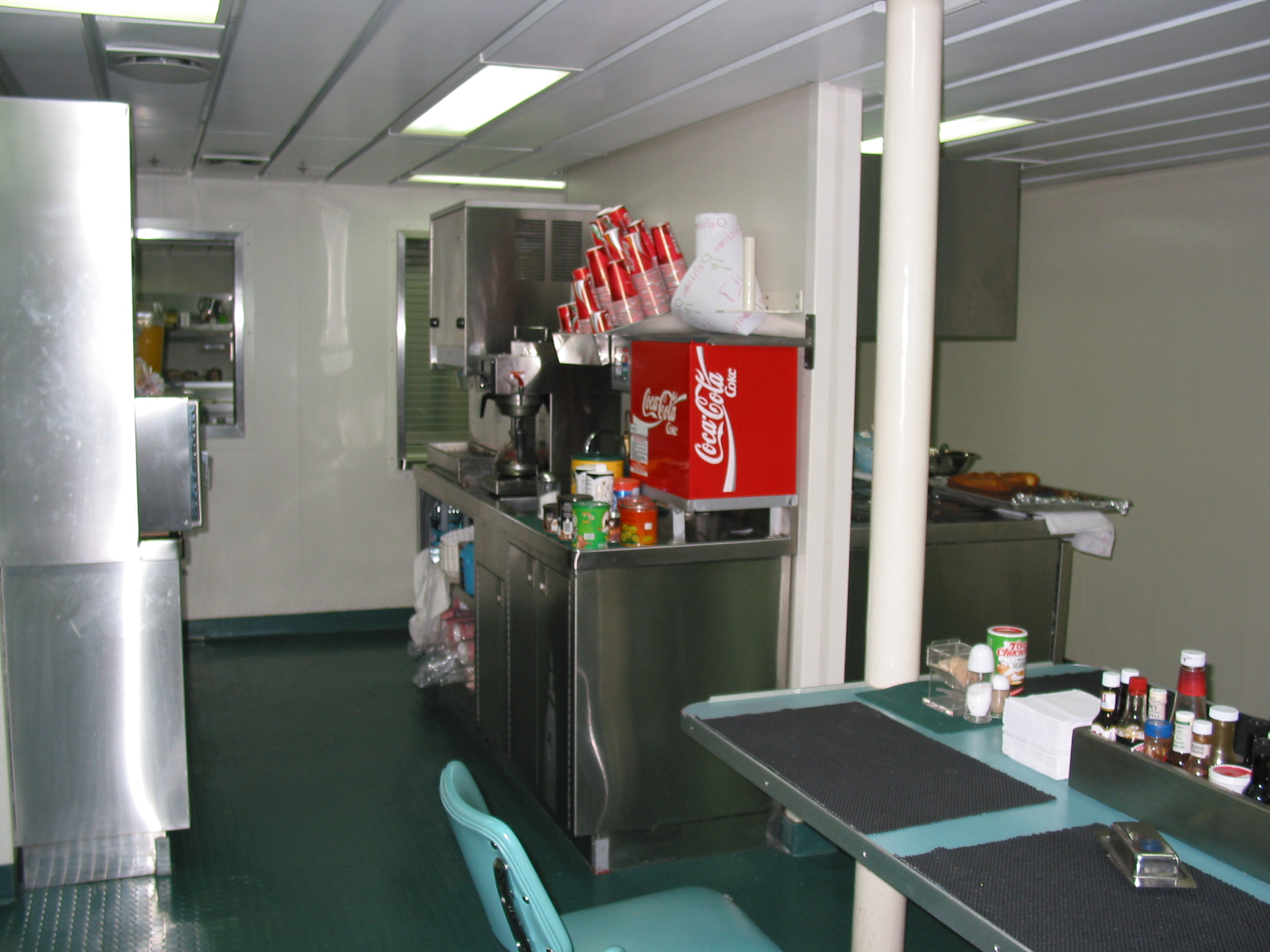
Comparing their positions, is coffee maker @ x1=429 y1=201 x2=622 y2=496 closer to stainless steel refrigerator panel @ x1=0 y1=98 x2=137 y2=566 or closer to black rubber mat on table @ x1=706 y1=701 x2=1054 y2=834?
stainless steel refrigerator panel @ x1=0 y1=98 x2=137 y2=566

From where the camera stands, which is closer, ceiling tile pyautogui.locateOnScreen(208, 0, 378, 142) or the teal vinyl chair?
the teal vinyl chair

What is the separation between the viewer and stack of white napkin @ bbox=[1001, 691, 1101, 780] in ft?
6.31

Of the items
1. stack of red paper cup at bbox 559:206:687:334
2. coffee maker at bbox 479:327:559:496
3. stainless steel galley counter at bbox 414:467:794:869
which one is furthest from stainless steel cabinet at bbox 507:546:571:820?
stack of red paper cup at bbox 559:206:687:334

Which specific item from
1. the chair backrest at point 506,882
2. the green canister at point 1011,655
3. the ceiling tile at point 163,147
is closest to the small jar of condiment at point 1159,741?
the green canister at point 1011,655

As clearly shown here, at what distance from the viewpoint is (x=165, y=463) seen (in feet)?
10.3

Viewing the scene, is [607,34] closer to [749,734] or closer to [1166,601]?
[749,734]

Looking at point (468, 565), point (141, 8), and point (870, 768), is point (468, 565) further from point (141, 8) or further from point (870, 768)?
point (870, 768)

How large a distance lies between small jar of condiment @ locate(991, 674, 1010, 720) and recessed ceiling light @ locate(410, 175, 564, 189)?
369 cm

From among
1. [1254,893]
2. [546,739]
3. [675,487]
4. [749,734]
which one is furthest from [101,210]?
[1254,893]

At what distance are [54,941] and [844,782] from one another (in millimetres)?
2220

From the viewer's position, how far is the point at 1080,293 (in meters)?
4.74

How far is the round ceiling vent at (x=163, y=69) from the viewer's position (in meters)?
3.02

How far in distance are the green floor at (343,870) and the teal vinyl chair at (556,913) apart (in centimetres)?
87

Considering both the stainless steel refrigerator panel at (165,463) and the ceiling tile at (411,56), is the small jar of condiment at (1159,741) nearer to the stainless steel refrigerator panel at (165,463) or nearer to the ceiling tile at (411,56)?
the ceiling tile at (411,56)
